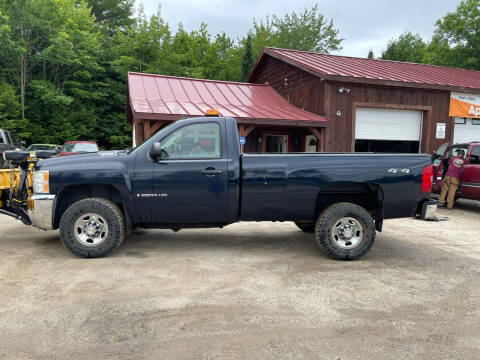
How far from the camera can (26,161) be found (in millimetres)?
5344

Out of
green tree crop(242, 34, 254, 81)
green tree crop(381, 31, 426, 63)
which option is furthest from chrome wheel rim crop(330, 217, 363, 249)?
green tree crop(381, 31, 426, 63)

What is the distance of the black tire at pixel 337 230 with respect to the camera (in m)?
5.09

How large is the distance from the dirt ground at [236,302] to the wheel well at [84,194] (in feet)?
2.23

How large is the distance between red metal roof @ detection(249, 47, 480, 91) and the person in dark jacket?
5.36 meters

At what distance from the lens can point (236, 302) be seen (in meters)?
3.68

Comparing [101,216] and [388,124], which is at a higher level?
[388,124]

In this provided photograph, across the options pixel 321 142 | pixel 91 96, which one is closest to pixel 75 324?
pixel 321 142

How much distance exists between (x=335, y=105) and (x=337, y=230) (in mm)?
10033

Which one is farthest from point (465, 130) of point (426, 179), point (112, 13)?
point (112, 13)

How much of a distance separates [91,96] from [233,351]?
98.6 ft

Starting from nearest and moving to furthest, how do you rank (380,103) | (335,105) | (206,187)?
1. (206,187)
2. (335,105)
3. (380,103)

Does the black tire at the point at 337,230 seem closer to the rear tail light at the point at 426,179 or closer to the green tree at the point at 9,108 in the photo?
the rear tail light at the point at 426,179

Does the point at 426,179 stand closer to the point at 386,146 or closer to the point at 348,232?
the point at 348,232

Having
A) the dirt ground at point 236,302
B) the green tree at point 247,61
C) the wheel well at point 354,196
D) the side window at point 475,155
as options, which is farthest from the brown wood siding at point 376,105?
the green tree at point 247,61
